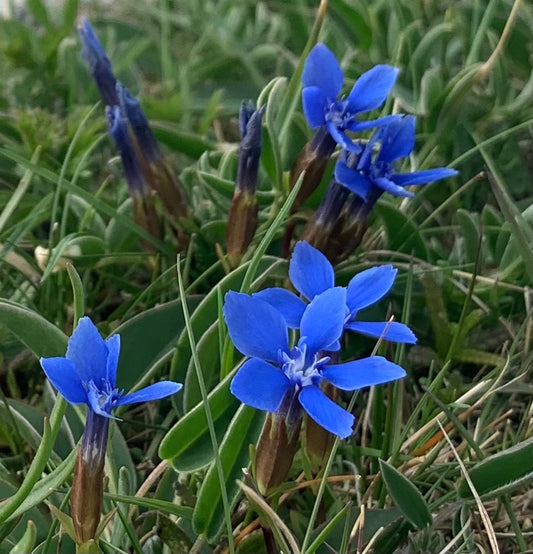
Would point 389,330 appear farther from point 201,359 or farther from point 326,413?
point 201,359

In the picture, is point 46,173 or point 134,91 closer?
point 46,173

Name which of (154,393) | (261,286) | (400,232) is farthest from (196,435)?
(400,232)

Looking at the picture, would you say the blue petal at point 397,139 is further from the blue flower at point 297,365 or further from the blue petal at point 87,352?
the blue petal at point 87,352

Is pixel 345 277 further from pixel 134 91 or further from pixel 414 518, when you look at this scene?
pixel 134 91

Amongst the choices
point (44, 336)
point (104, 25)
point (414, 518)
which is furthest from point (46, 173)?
point (104, 25)

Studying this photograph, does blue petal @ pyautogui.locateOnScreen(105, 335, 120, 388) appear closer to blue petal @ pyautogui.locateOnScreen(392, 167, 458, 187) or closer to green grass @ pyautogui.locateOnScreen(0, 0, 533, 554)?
green grass @ pyautogui.locateOnScreen(0, 0, 533, 554)

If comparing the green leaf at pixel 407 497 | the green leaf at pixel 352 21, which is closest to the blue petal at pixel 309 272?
the green leaf at pixel 407 497
